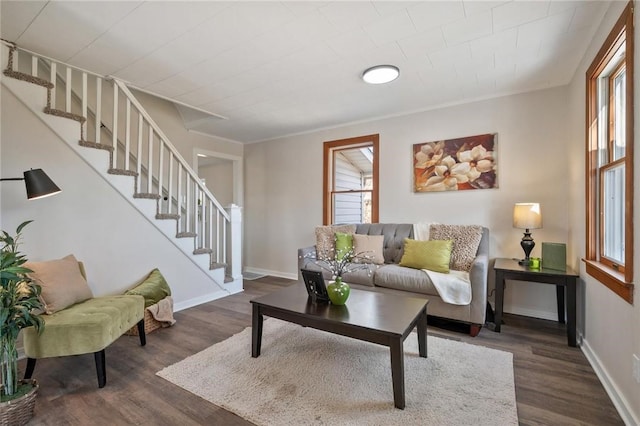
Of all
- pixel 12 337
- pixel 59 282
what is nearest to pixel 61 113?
pixel 59 282

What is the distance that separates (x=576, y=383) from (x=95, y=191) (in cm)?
412

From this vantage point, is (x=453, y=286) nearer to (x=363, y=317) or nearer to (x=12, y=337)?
(x=363, y=317)

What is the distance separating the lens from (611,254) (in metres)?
2.03

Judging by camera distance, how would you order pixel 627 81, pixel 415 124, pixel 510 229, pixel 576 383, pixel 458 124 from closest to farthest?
pixel 627 81, pixel 576 383, pixel 510 229, pixel 458 124, pixel 415 124

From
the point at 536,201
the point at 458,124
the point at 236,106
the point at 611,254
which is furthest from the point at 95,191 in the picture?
the point at 536,201

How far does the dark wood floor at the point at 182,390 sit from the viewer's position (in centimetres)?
162

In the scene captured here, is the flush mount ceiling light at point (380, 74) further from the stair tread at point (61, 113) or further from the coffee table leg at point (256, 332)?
the stair tread at point (61, 113)

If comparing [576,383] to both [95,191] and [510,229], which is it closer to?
[510,229]

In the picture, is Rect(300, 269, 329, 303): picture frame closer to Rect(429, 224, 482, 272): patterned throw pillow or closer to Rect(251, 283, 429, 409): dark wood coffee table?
Rect(251, 283, 429, 409): dark wood coffee table

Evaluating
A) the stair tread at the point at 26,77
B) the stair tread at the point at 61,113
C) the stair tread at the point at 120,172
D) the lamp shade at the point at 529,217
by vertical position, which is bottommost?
the lamp shade at the point at 529,217

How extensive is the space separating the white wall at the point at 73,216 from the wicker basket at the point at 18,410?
1.26 metres

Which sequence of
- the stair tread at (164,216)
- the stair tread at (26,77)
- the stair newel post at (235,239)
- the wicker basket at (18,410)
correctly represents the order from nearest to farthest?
the wicker basket at (18,410) → the stair tread at (26,77) → the stair tread at (164,216) → the stair newel post at (235,239)

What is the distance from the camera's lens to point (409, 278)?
2.91m

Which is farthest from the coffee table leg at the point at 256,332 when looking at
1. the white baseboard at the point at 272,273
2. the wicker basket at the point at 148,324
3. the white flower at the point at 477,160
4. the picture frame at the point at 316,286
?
the white flower at the point at 477,160
